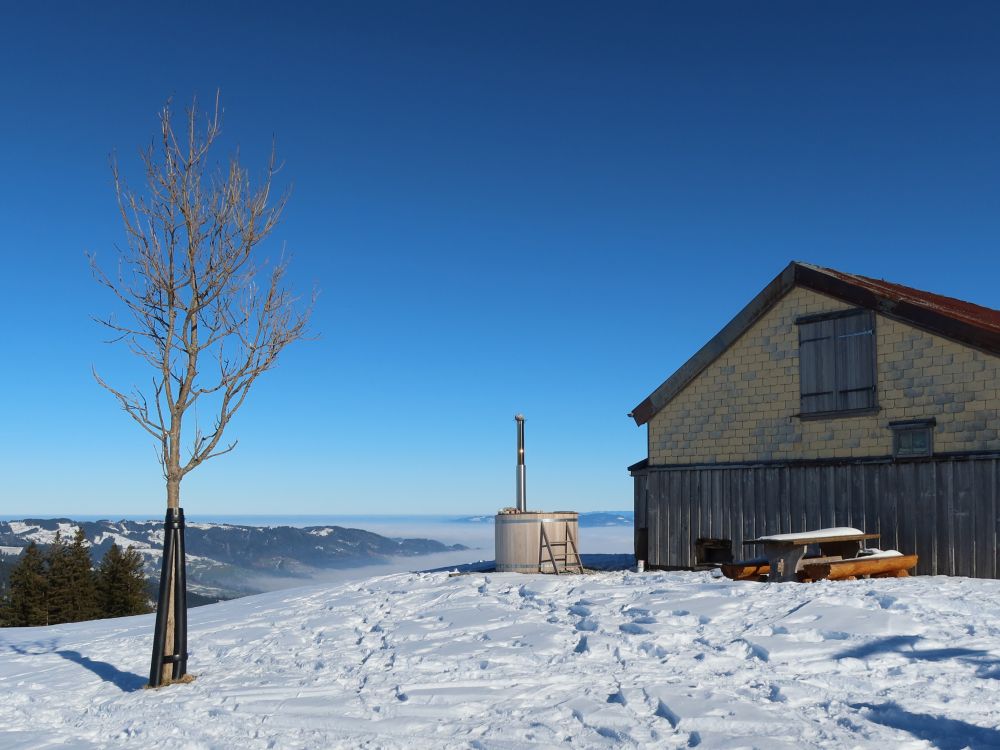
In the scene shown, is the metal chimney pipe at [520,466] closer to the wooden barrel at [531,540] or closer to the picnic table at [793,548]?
the wooden barrel at [531,540]

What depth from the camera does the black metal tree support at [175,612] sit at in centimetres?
1192

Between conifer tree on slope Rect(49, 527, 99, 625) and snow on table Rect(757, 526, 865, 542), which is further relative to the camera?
conifer tree on slope Rect(49, 527, 99, 625)

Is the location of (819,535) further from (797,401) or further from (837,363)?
(837,363)

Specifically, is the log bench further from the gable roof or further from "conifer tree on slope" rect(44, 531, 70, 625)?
"conifer tree on slope" rect(44, 531, 70, 625)

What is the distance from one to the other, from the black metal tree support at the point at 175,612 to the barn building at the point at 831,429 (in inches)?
459

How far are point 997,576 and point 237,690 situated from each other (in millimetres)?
12702

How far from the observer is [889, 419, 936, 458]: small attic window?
17.5 metres

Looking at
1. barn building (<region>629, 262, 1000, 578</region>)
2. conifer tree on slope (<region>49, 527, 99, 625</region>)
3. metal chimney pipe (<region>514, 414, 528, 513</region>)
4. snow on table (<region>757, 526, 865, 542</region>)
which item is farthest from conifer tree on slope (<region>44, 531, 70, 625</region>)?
snow on table (<region>757, 526, 865, 542</region>)

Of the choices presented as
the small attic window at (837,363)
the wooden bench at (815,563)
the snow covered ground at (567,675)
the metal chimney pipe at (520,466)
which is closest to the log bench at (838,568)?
the wooden bench at (815,563)

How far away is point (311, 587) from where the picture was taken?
21.2 metres

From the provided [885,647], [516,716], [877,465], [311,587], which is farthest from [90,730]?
[877,465]

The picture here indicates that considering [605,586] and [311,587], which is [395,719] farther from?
[311,587]

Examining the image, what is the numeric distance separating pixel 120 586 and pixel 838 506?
43027mm

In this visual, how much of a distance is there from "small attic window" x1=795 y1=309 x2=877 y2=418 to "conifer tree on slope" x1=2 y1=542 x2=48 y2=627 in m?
42.4
